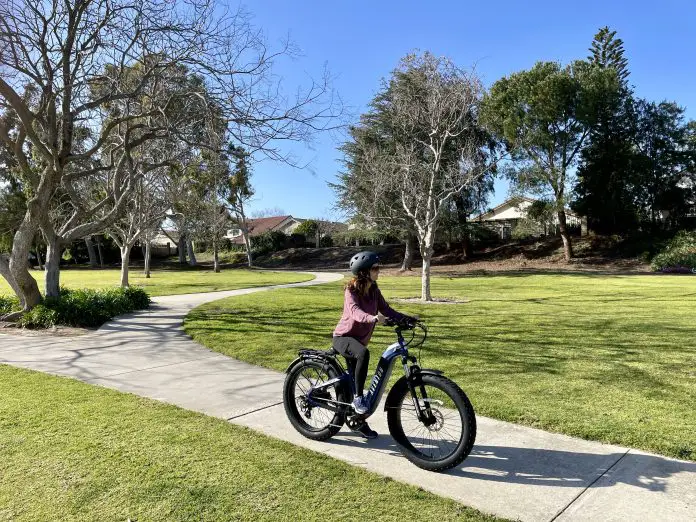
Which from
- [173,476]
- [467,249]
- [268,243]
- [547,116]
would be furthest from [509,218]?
[173,476]

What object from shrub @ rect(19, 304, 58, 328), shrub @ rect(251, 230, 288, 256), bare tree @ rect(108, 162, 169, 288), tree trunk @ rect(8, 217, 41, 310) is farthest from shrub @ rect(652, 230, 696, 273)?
shrub @ rect(251, 230, 288, 256)

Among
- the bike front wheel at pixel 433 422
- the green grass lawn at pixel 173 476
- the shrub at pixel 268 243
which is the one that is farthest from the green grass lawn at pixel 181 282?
the shrub at pixel 268 243

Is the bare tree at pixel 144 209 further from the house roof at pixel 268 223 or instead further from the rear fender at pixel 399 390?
the house roof at pixel 268 223

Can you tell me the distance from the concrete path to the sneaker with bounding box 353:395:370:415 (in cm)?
31

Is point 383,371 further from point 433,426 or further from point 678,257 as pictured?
point 678,257

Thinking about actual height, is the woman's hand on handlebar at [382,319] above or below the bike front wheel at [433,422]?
above

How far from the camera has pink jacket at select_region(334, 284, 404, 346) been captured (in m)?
4.04

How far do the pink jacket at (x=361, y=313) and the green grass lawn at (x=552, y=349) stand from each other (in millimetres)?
1634

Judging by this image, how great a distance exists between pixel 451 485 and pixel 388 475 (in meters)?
0.45

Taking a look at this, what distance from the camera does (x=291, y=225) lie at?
71875mm

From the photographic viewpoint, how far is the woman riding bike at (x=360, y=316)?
13.3 ft

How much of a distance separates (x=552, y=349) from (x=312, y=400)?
5.09 meters

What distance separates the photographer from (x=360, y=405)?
4.07 m

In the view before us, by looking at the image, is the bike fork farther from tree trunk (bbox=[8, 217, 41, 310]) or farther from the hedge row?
tree trunk (bbox=[8, 217, 41, 310])
